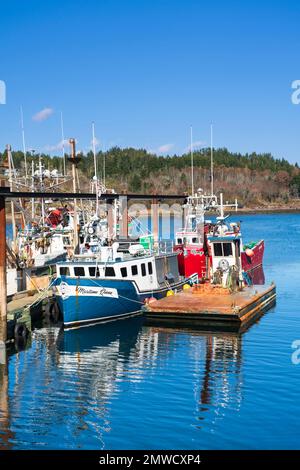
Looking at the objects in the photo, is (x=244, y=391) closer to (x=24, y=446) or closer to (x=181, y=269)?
(x=24, y=446)

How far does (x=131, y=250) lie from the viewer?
1393 inches

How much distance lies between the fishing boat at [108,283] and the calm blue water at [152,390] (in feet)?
4.08

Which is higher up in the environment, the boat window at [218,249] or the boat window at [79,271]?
the boat window at [218,249]

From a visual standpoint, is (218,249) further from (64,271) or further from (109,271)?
(64,271)

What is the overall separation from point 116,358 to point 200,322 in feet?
22.0

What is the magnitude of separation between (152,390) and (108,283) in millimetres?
11738

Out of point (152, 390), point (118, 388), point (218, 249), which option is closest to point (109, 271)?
point (218, 249)

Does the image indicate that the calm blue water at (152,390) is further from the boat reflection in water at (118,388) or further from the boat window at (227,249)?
the boat window at (227,249)

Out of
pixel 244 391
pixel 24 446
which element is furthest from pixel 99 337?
pixel 24 446

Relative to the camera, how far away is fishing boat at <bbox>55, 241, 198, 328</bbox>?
31.9 m

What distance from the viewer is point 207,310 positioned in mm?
31016

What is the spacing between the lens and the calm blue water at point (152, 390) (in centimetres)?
1747

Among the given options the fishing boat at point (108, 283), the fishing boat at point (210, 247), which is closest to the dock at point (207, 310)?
the fishing boat at point (108, 283)

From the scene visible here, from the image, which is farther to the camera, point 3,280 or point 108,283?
point 108,283
